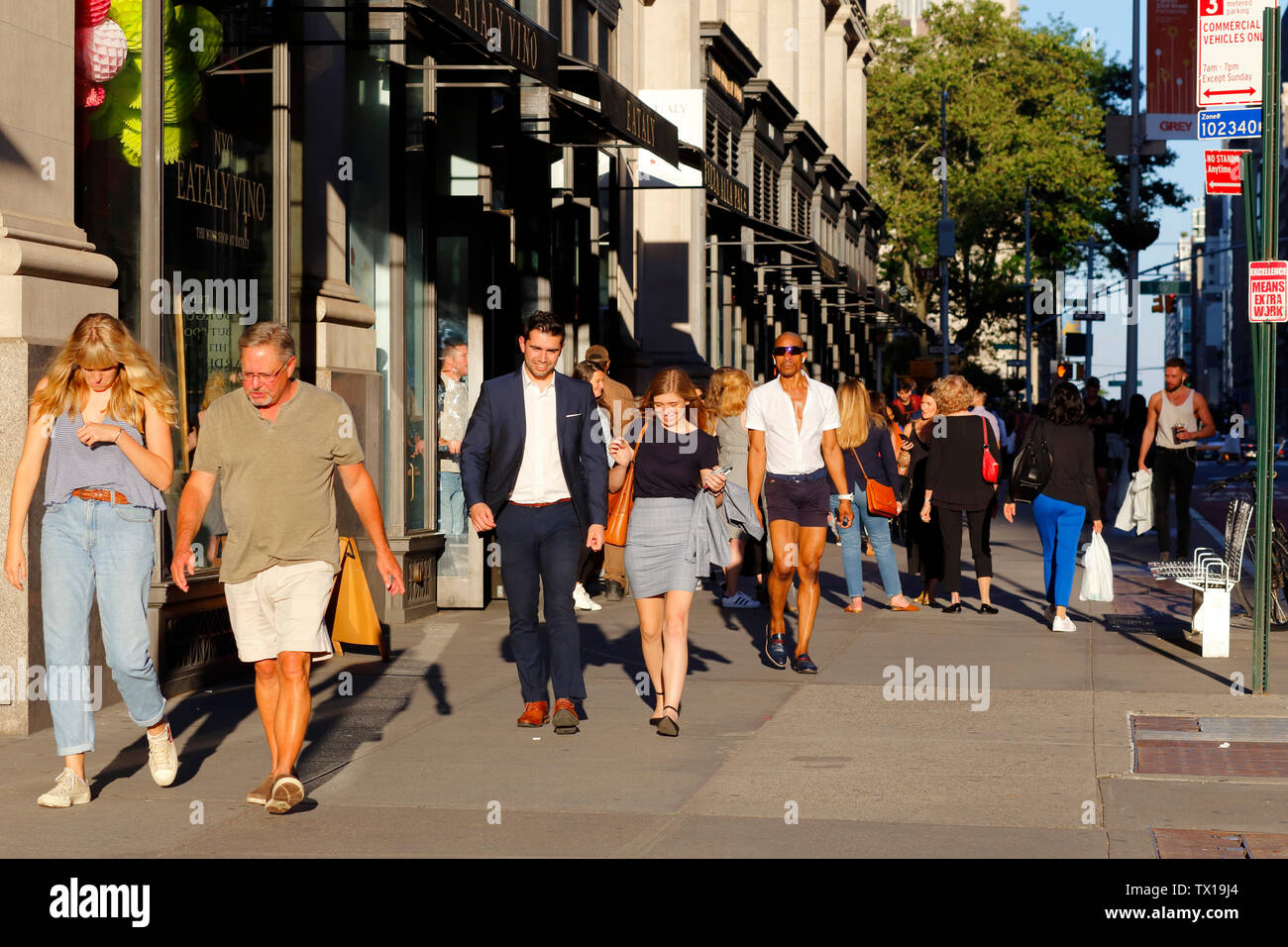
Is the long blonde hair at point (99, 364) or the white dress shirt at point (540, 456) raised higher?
the long blonde hair at point (99, 364)

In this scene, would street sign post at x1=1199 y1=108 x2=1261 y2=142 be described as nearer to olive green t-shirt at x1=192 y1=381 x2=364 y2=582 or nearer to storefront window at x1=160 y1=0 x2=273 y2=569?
olive green t-shirt at x1=192 y1=381 x2=364 y2=582

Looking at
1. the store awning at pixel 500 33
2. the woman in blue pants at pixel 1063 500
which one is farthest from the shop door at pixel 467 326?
the woman in blue pants at pixel 1063 500

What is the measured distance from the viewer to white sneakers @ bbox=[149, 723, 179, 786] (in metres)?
7.04

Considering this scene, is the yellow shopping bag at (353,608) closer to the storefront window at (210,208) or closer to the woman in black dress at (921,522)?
the storefront window at (210,208)

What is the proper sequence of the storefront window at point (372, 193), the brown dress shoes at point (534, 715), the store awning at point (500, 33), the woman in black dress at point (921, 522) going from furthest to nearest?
the woman in black dress at point (921, 522)
the storefront window at point (372, 193)
the store awning at point (500, 33)
the brown dress shoes at point (534, 715)

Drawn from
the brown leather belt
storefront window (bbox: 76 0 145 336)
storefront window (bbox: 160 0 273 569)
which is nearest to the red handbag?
storefront window (bbox: 160 0 273 569)

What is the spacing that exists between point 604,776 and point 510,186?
28.8 ft

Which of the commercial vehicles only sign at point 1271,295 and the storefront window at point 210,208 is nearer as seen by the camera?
the commercial vehicles only sign at point 1271,295

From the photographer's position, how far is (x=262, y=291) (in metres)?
11.0

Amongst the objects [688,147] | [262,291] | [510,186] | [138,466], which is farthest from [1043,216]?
[138,466]

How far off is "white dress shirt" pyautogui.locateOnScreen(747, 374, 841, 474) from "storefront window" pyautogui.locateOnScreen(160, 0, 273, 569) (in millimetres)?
3231

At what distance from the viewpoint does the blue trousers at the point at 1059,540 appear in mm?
12297

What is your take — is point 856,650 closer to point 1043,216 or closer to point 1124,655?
point 1124,655

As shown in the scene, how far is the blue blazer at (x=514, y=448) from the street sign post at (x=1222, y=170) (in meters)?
4.17
